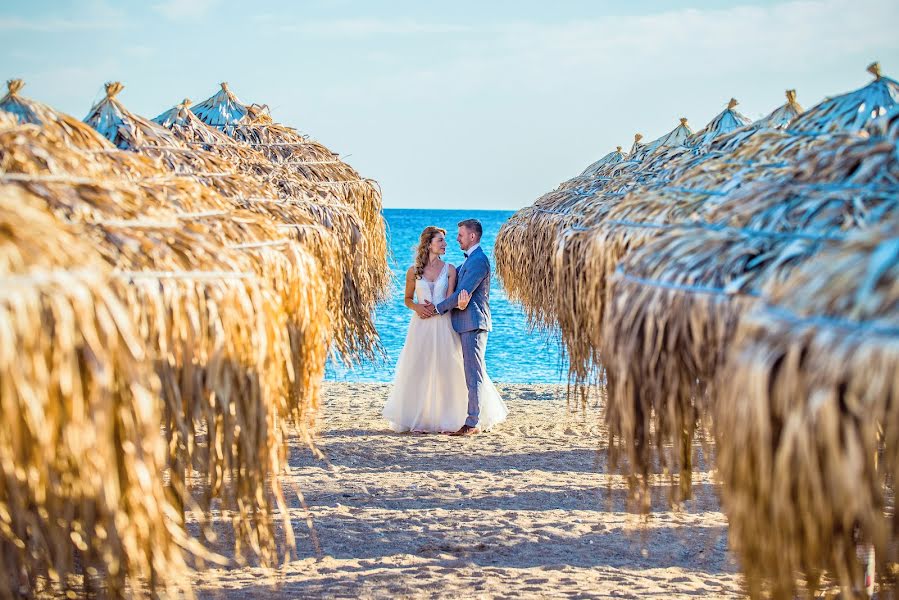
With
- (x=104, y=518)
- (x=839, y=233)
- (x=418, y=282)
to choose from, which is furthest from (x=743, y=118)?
(x=104, y=518)

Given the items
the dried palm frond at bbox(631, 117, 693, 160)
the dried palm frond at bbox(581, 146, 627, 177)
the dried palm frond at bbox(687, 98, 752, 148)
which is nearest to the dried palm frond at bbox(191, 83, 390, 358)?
the dried palm frond at bbox(581, 146, 627, 177)

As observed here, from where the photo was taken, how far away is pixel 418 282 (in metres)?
7.74

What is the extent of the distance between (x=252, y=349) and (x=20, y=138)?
101 centimetres

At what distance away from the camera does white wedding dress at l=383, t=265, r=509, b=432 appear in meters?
7.74

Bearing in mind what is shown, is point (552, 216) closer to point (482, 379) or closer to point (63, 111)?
point (482, 379)

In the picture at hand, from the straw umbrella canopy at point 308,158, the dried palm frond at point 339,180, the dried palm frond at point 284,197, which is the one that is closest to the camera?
the dried palm frond at point 284,197

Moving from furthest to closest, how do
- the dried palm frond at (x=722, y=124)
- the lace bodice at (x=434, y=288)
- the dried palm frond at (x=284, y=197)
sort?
the lace bodice at (x=434, y=288) < the dried palm frond at (x=722, y=124) < the dried palm frond at (x=284, y=197)

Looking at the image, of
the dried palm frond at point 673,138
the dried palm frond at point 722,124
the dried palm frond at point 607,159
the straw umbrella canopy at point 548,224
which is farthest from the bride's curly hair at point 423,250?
the dried palm frond at point 607,159

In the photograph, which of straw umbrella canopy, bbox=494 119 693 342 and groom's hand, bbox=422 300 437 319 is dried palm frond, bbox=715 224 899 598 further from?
groom's hand, bbox=422 300 437 319

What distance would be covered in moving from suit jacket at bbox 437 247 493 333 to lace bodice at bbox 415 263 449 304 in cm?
11

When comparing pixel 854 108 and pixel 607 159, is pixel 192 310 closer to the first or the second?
pixel 854 108

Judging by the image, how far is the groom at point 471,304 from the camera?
24.7 ft

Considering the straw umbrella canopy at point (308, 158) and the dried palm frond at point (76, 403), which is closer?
the dried palm frond at point (76, 403)

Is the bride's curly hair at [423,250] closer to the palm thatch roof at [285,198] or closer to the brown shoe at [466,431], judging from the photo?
the palm thatch roof at [285,198]
